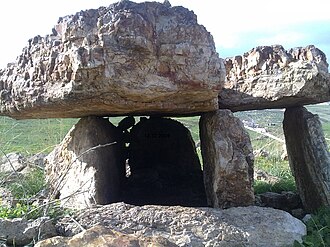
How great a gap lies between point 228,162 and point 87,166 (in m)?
1.34

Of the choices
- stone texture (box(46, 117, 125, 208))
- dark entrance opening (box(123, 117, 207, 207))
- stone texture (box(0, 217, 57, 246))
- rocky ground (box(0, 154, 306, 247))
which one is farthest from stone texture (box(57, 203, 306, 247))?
dark entrance opening (box(123, 117, 207, 207))

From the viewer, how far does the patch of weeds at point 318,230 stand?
13.4ft

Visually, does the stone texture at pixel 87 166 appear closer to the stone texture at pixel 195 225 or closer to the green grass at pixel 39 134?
the stone texture at pixel 195 225

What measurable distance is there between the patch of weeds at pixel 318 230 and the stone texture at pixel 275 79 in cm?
118

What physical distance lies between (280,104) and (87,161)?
2.23m

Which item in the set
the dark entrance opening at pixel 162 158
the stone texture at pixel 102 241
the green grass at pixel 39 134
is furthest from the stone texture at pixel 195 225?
the green grass at pixel 39 134

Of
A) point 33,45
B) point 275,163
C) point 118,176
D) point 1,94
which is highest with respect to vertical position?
point 33,45

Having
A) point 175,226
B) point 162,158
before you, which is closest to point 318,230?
point 175,226

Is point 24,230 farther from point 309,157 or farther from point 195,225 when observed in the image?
point 309,157

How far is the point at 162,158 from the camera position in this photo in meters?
7.02

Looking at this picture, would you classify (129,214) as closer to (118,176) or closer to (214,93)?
(214,93)

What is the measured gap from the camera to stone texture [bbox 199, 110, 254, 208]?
4.84 meters

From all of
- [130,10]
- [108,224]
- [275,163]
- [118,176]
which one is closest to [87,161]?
[118,176]

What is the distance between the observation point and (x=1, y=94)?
194 inches
